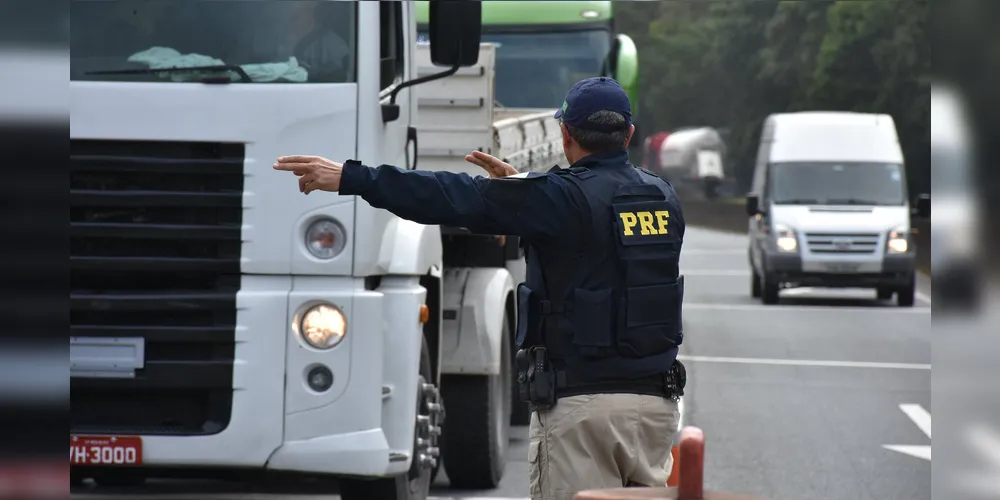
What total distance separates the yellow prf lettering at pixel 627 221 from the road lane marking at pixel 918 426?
469cm

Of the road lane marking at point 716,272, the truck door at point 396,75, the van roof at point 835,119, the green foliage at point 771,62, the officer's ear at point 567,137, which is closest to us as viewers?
the officer's ear at point 567,137

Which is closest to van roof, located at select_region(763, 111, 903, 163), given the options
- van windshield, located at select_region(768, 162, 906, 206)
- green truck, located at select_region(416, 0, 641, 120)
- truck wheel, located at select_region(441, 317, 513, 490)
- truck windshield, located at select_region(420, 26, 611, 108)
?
van windshield, located at select_region(768, 162, 906, 206)

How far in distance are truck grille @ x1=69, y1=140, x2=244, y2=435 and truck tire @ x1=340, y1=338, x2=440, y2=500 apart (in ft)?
3.15

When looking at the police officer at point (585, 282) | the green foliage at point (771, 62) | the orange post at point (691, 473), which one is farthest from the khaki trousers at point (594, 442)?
the green foliage at point (771, 62)

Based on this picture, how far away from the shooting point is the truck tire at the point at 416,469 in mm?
6855

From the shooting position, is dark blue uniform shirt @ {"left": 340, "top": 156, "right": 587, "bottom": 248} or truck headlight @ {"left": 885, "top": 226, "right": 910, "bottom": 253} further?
truck headlight @ {"left": 885, "top": 226, "right": 910, "bottom": 253}

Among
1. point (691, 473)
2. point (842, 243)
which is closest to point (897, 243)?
point (842, 243)

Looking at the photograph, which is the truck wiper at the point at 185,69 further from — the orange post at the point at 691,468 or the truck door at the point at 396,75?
the orange post at the point at 691,468

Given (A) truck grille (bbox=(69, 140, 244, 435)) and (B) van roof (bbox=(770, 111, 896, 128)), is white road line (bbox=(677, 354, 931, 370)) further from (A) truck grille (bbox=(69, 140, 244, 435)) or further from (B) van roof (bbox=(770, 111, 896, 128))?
(A) truck grille (bbox=(69, 140, 244, 435))

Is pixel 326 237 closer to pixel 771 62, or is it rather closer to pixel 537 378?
pixel 537 378

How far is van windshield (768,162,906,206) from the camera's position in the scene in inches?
922

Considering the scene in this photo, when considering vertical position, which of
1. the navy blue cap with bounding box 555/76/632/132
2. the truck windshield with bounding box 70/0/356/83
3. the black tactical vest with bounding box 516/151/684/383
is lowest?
the black tactical vest with bounding box 516/151/684/383

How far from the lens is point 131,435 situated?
6.10 meters

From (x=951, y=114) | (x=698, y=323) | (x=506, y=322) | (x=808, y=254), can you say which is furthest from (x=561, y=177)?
(x=808, y=254)
